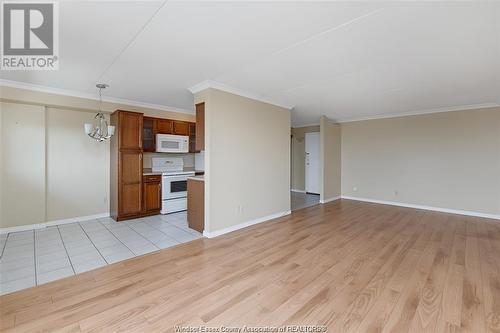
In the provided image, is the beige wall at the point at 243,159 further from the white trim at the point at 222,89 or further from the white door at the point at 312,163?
the white door at the point at 312,163

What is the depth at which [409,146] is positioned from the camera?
561 cm

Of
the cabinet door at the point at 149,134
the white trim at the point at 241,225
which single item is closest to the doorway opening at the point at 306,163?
the white trim at the point at 241,225

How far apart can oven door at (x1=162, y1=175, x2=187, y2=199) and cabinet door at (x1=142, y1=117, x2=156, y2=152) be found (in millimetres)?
745

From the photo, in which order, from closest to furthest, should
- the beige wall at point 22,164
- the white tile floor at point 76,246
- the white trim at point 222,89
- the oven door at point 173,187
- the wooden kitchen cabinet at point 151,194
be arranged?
the white tile floor at point 76,246, the white trim at point 222,89, the beige wall at point 22,164, the wooden kitchen cabinet at point 151,194, the oven door at point 173,187

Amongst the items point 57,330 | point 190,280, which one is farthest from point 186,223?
point 57,330

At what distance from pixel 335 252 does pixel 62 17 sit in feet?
12.2

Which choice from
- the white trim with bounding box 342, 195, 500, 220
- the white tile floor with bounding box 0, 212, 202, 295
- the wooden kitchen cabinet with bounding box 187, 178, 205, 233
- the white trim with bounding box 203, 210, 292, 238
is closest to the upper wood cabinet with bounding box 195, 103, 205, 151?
the wooden kitchen cabinet with bounding box 187, 178, 205, 233

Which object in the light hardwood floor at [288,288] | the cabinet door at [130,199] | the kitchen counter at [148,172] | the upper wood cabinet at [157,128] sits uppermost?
the upper wood cabinet at [157,128]

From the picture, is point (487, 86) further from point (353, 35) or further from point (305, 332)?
point (305, 332)

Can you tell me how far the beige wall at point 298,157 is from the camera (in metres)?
7.78

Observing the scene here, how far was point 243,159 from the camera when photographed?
13.0ft

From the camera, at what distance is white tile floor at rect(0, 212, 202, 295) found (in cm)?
239

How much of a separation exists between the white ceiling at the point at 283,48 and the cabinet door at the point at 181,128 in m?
1.27

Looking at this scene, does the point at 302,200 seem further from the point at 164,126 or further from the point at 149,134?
the point at 149,134
